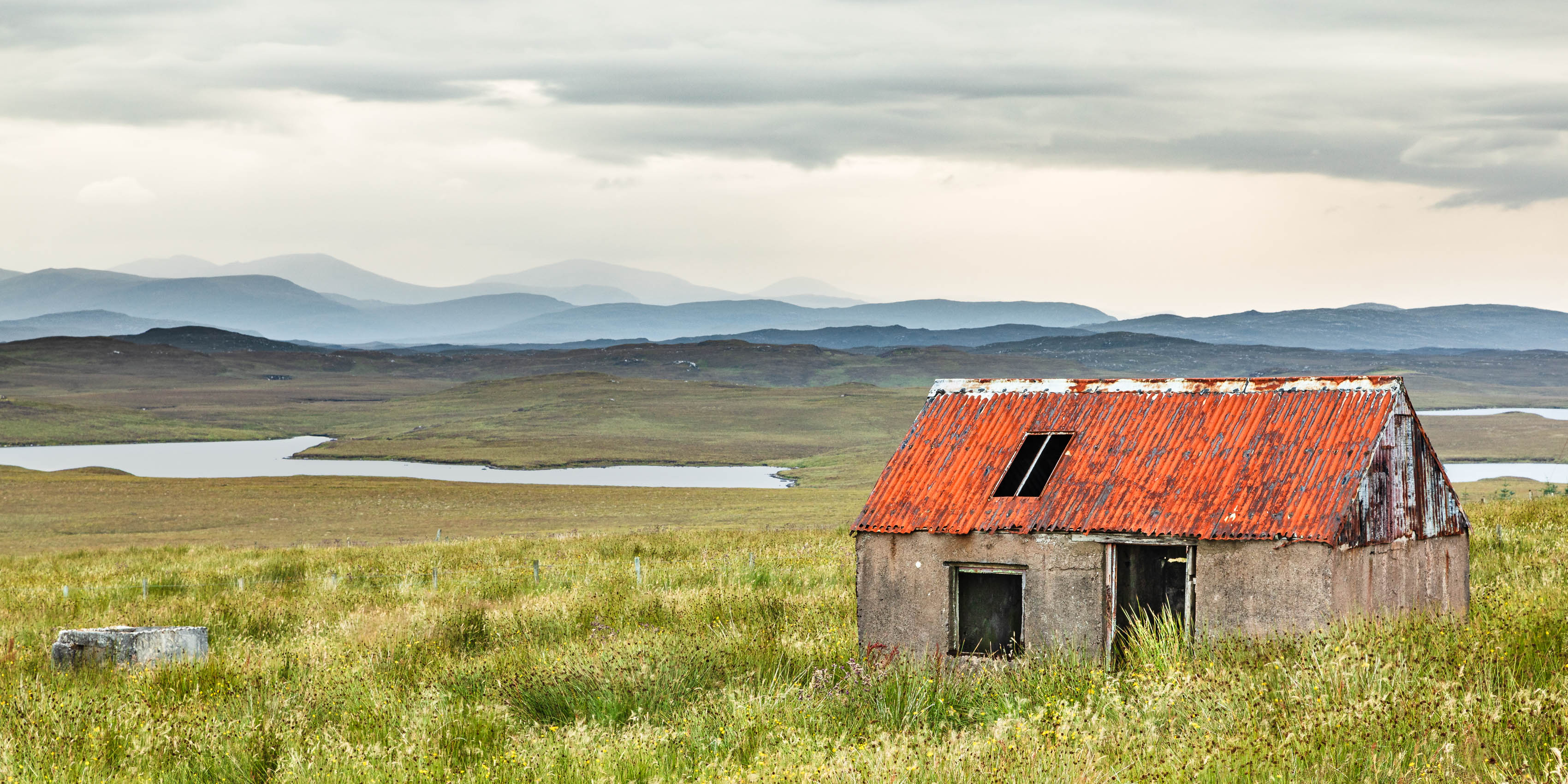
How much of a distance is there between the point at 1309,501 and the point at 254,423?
14886cm

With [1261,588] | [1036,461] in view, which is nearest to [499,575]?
[1036,461]

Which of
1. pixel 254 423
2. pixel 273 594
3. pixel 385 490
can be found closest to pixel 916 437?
pixel 273 594

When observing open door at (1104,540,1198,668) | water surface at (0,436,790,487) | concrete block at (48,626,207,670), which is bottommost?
water surface at (0,436,790,487)

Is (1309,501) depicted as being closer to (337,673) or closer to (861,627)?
(861,627)

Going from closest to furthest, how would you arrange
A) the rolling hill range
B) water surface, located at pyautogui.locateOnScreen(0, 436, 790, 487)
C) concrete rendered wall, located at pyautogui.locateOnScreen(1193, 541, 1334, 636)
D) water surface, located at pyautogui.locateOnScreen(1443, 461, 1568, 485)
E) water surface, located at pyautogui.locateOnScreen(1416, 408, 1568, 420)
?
1. concrete rendered wall, located at pyautogui.locateOnScreen(1193, 541, 1334, 636)
2. water surface, located at pyautogui.locateOnScreen(1443, 461, 1568, 485)
3. water surface, located at pyautogui.locateOnScreen(0, 436, 790, 487)
4. the rolling hill range
5. water surface, located at pyautogui.locateOnScreen(1416, 408, 1568, 420)

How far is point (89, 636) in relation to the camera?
14.5 m

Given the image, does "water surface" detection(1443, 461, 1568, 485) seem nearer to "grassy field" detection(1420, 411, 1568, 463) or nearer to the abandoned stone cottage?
"grassy field" detection(1420, 411, 1568, 463)

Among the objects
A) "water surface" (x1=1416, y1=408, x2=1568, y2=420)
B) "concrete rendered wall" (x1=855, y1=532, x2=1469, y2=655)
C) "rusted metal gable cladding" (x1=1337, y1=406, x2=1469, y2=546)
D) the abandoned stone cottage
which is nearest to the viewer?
"concrete rendered wall" (x1=855, y1=532, x2=1469, y2=655)

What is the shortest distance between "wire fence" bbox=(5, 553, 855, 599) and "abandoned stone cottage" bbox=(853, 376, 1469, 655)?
26.8 ft

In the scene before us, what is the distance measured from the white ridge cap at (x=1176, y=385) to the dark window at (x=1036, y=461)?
0.66 metres

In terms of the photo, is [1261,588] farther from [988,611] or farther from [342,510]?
[342,510]

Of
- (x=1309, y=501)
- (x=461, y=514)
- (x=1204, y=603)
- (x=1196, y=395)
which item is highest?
(x=1196, y=395)

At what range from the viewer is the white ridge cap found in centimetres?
1410

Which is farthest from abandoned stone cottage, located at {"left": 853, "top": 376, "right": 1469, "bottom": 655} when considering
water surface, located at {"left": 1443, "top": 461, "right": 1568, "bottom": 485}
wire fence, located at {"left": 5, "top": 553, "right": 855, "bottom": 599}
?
water surface, located at {"left": 1443, "top": 461, "right": 1568, "bottom": 485}
